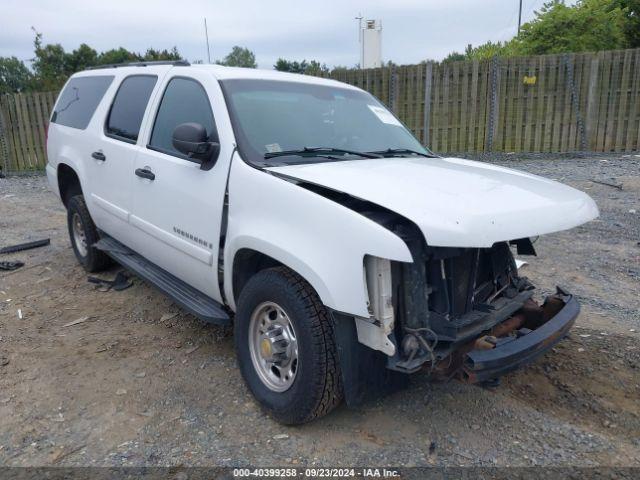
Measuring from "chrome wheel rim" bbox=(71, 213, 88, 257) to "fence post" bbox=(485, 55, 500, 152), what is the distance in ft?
31.4

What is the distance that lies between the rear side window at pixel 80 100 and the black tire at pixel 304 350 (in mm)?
3185

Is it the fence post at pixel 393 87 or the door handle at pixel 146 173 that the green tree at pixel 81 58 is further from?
the door handle at pixel 146 173

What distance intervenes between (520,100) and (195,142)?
35.1ft

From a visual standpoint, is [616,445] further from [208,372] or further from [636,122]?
[636,122]

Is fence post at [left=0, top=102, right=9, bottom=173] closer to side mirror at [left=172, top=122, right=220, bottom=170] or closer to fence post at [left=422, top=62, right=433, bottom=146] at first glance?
fence post at [left=422, top=62, right=433, bottom=146]

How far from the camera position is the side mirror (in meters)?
3.20

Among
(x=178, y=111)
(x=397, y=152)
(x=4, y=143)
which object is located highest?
(x=178, y=111)

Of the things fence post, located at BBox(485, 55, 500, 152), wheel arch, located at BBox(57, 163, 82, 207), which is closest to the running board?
wheel arch, located at BBox(57, 163, 82, 207)

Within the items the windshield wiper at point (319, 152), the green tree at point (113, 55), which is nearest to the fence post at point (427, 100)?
the windshield wiper at point (319, 152)

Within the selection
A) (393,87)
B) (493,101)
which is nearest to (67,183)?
(393,87)

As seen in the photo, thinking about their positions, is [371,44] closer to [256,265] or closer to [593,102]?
[593,102]

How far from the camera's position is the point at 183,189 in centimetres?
357

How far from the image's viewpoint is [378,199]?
247 cm

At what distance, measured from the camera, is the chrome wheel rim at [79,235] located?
18.7 feet
